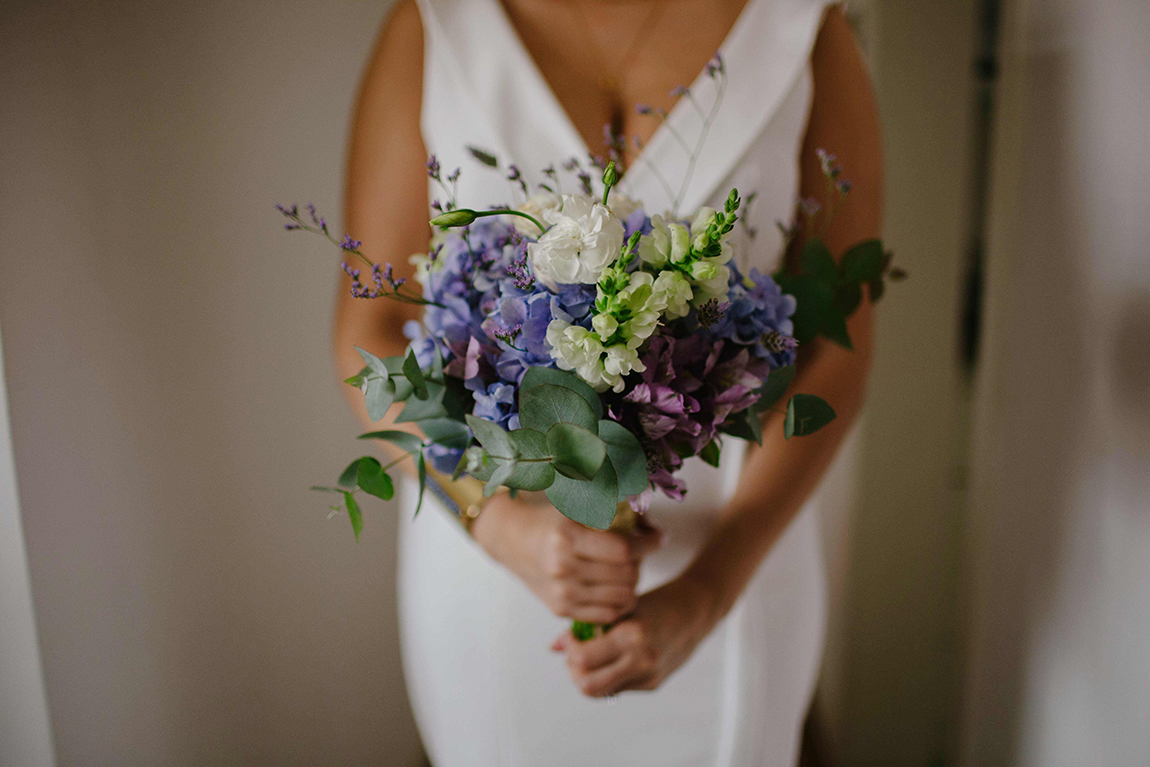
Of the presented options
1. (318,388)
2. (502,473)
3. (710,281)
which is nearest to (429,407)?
(502,473)

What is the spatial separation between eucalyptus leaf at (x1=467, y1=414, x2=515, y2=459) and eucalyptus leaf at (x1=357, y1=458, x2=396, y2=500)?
13cm

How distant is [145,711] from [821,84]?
48.1 inches

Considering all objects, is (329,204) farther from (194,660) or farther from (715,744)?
(715,744)

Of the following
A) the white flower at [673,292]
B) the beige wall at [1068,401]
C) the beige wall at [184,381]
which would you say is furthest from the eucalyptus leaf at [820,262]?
the beige wall at [184,381]

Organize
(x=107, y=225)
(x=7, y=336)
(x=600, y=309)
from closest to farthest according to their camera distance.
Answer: (x=600, y=309) → (x=7, y=336) → (x=107, y=225)

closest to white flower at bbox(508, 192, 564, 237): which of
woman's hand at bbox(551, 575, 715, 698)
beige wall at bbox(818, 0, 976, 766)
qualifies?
woman's hand at bbox(551, 575, 715, 698)

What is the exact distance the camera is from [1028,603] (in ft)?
3.51

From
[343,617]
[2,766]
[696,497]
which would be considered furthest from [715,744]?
[2,766]

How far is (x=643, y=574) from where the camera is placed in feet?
3.03

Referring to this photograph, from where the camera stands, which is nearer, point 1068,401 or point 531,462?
point 531,462

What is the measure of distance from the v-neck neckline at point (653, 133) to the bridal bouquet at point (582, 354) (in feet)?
0.79

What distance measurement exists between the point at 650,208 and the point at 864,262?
0.25m

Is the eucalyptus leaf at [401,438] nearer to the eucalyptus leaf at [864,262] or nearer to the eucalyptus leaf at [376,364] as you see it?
the eucalyptus leaf at [376,364]

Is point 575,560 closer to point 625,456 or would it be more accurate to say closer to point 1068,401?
point 625,456
